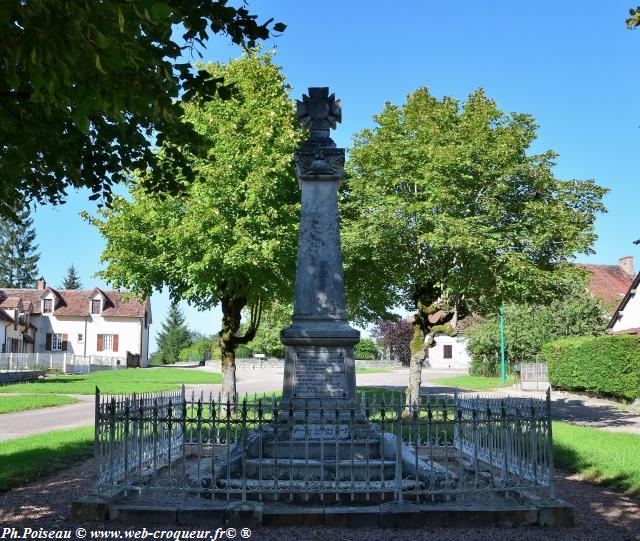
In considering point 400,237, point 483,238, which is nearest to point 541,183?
point 483,238

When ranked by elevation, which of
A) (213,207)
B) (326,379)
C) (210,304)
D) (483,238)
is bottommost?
(326,379)

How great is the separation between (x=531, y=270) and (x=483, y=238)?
146cm

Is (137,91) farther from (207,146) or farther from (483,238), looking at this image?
(483,238)

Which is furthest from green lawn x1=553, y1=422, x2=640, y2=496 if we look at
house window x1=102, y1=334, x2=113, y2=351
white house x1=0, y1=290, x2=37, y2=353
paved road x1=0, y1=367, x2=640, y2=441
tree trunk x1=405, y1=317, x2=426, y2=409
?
house window x1=102, y1=334, x2=113, y2=351

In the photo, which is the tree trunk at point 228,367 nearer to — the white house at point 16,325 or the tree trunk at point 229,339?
the tree trunk at point 229,339

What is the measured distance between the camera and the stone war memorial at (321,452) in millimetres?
6648

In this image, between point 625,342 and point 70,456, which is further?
point 625,342

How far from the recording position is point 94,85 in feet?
15.8

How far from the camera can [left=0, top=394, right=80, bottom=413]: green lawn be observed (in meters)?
18.8

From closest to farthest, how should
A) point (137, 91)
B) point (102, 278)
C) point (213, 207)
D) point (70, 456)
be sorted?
1. point (137, 91)
2. point (70, 456)
3. point (213, 207)
4. point (102, 278)

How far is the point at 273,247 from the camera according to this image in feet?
56.5

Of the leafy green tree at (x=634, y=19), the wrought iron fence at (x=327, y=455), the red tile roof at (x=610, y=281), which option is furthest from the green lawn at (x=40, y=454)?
the red tile roof at (x=610, y=281)

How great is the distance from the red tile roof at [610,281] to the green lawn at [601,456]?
34.2m

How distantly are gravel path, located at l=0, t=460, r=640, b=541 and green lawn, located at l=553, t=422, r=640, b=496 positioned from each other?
644mm
